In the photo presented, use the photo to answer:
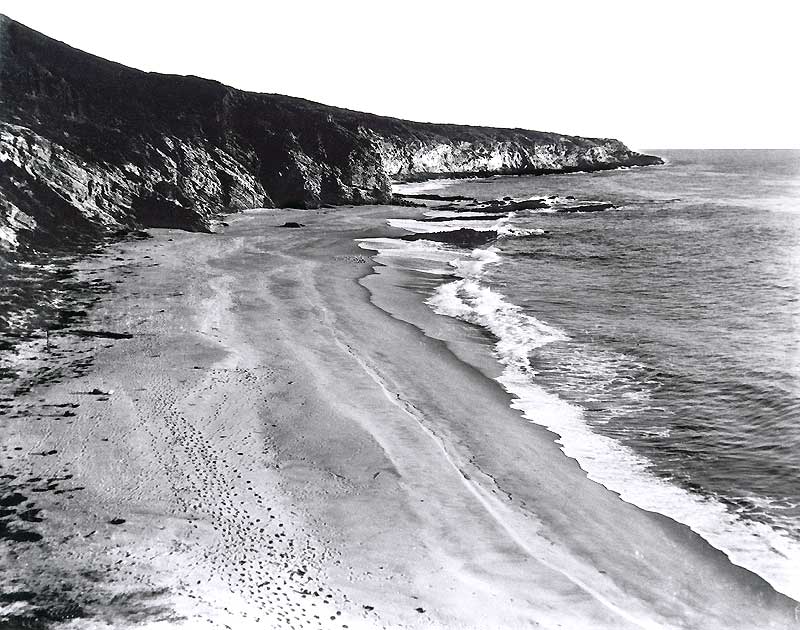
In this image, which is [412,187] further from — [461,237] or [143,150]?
[143,150]

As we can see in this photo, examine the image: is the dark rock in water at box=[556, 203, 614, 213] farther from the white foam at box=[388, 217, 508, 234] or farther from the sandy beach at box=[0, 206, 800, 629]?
the sandy beach at box=[0, 206, 800, 629]

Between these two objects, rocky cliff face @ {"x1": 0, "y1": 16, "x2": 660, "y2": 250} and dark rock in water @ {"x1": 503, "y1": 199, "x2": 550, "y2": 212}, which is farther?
dark rock in water @ {"x1": 503, "y1": 199, "x2": 550, "y2": 212}

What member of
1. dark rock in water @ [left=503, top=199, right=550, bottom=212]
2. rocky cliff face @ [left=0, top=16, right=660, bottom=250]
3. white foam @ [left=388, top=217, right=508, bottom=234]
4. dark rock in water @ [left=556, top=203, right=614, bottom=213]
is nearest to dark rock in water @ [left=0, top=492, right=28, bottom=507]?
rocky cliff face @ [left=0, top=16, right=660, bottom=250]

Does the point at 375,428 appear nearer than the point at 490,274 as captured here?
Yes

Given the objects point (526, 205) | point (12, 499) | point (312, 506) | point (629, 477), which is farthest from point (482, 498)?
point (526, 205)

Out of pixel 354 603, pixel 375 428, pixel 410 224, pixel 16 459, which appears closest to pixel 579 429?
pixel 375 428

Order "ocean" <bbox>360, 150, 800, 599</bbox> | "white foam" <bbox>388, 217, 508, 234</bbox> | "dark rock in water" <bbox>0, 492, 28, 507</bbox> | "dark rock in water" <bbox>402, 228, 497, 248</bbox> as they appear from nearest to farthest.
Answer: "dark rock in water" <bbox>0, 492, 28, 507</bbox>
"ocean" <bbox>360, 150, 800, 599</bbox>
"dark rock in water" <bbox>402, 228, 497, 248</bbox>
"white foam" <bbox>388, 217, 508, 234</bbox>

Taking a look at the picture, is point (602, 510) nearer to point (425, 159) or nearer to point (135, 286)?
point (135, 286)
